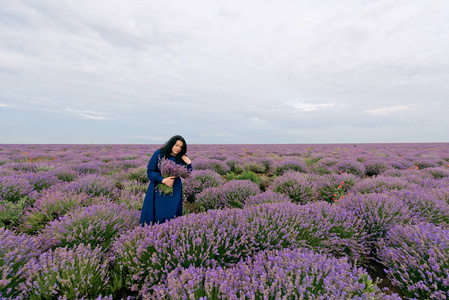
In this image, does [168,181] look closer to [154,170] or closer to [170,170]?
[170,170]

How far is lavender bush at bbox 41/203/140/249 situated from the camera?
8.52ft

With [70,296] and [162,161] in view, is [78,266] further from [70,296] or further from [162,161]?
[162,161]

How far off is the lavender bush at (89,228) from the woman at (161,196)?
1.08ft

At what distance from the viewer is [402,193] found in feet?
12.4

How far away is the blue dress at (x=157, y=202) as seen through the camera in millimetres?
3303

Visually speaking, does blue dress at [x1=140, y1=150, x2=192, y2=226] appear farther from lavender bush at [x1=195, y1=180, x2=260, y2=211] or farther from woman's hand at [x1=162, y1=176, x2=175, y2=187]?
lavender bush at [x1=195, y1=180, x2=260, y2=211]

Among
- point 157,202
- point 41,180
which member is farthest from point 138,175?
point 157,202

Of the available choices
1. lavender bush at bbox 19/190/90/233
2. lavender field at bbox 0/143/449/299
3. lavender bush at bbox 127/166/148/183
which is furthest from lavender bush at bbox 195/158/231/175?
lavender bush at bbox 19/190/90/233

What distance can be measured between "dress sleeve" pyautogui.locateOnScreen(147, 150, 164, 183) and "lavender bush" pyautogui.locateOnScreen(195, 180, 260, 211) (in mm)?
1550

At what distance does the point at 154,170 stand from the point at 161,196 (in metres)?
0.45

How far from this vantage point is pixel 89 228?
8.29ft

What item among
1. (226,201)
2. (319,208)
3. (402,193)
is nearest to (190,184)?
(226,201)

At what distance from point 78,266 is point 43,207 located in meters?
2.59

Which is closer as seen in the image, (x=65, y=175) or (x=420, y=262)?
(x=420, y=262)
